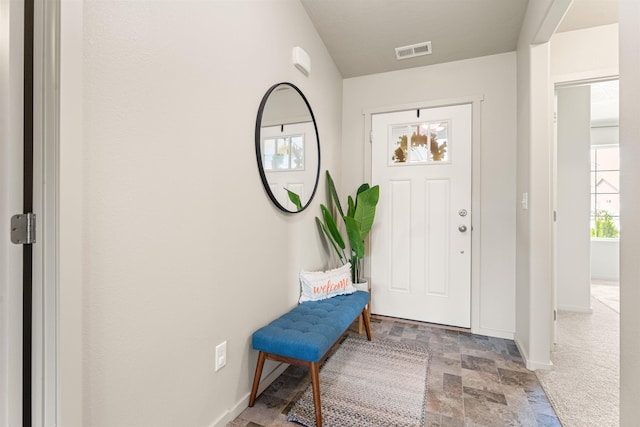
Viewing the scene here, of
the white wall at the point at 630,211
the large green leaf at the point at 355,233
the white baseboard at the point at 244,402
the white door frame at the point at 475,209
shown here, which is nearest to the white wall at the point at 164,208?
the white baseboard at the point at 244,402

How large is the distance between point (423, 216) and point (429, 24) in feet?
5.24

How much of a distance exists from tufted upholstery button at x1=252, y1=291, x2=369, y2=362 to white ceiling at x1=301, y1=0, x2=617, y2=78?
2154 mm

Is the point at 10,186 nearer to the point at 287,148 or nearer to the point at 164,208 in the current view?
the point at 164,208

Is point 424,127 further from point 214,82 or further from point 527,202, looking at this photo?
point 214,82

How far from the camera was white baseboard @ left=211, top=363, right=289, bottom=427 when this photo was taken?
4.73 feet

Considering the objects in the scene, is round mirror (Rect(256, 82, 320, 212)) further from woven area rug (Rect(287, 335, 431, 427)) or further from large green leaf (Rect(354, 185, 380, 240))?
woven area rug (Rect(287, 335, 431, 427))

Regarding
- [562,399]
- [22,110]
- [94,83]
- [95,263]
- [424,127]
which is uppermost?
[424,127]

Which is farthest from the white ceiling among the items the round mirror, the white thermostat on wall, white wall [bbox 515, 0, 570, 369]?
the round mirror

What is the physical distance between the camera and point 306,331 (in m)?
1.59

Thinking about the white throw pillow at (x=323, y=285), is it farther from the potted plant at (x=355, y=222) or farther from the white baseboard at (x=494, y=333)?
the white baseboard at (x=494, y=333)

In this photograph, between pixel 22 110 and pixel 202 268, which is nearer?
→ pixel 22 110

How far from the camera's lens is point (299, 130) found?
85.8 inches

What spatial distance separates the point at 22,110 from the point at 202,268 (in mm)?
783

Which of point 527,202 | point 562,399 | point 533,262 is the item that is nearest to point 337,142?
point 527,202
